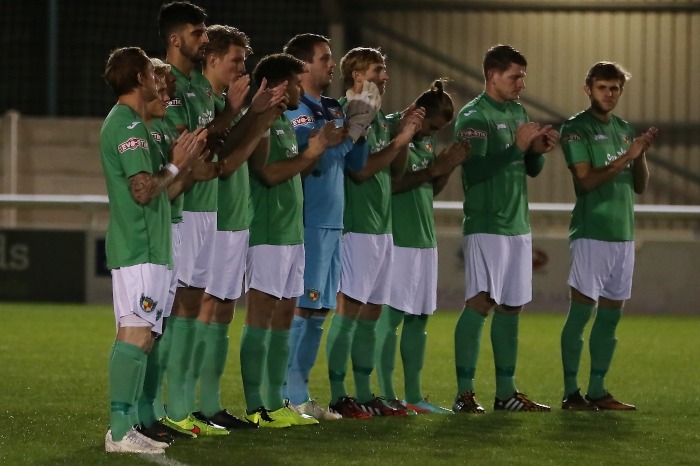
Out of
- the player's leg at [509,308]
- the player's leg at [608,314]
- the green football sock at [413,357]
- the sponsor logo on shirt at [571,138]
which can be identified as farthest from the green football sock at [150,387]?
the sponsor logo on shirt at [571,138]

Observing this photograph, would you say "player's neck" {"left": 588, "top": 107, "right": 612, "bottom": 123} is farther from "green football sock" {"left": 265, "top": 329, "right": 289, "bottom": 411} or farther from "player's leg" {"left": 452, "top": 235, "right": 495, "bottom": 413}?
"green football sock" {"left": 265, "top": 329, "right": 289, "bottom": 411}

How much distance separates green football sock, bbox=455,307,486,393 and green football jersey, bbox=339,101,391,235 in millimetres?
733

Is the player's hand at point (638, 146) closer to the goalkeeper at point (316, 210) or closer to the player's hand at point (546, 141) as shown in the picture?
the player's hand at point (546, 141)

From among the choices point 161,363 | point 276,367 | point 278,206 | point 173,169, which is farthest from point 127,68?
point 276,367

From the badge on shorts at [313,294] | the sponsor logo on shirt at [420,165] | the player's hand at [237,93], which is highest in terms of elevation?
the player's hand at [237,93]

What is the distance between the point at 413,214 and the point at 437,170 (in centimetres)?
28

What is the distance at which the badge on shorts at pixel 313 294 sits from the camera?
22.6 ft

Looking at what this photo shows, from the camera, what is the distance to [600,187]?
7.64 m

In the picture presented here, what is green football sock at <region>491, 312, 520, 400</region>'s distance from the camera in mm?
7438

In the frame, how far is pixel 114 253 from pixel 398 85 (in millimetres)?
14863

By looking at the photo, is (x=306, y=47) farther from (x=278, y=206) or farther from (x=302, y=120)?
(x=278, y=206)

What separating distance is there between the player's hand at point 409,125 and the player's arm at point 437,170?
0.93 ft

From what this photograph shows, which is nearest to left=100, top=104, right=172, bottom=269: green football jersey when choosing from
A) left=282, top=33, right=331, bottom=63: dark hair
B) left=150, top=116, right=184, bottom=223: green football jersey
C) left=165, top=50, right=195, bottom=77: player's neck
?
left=150, top=116, right=184, bottom=223: green football jersey

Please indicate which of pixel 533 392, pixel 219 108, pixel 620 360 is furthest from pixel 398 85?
pixel 219 108
